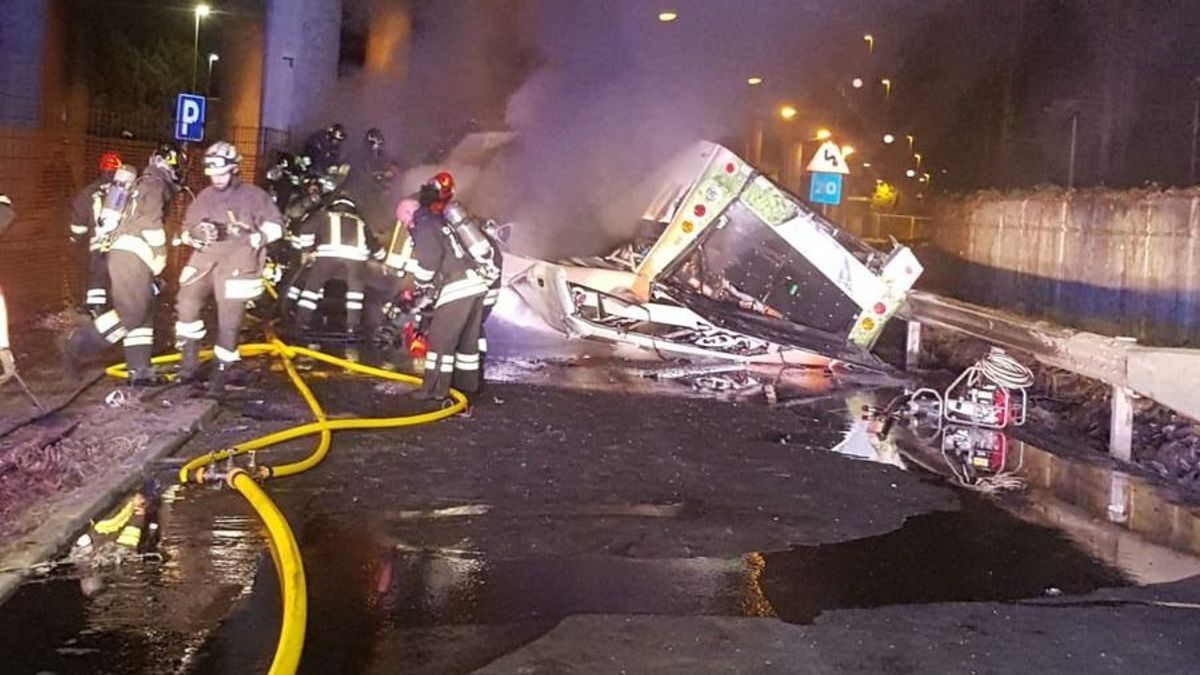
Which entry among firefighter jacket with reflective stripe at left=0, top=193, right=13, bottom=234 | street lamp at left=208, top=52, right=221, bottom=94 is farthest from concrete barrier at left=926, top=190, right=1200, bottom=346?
street lamp at left=208, top=52, right=221, bottom=94

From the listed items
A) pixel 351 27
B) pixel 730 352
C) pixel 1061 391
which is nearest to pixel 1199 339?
pixel 1061 391

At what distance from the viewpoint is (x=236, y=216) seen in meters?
7.69

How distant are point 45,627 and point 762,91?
1705 cm

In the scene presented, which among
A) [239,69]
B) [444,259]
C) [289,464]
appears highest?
[239,69]

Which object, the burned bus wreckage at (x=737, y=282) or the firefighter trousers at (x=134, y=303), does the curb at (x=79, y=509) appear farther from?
the burned bus wreckage at (x=737, y=282)

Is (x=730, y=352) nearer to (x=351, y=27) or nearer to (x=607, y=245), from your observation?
(x=607, y=245)

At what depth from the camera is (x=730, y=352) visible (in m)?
11.4

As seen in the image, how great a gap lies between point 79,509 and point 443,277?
3623mm

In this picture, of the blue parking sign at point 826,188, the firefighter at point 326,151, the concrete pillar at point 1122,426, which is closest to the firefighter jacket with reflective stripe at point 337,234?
the firefighter at point 326,151

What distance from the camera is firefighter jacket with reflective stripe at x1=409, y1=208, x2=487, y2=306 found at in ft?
27.0

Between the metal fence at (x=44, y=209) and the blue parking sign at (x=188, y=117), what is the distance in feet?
3.52

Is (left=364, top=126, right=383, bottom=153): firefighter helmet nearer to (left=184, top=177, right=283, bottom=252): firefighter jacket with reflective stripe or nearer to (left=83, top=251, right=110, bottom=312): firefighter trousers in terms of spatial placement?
(left=83, top=251, right=110, bottom=312): firefighter trousers

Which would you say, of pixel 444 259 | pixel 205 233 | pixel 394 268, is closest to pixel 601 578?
pixel 444 259

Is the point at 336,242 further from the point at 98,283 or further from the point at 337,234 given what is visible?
the point at 98,283
